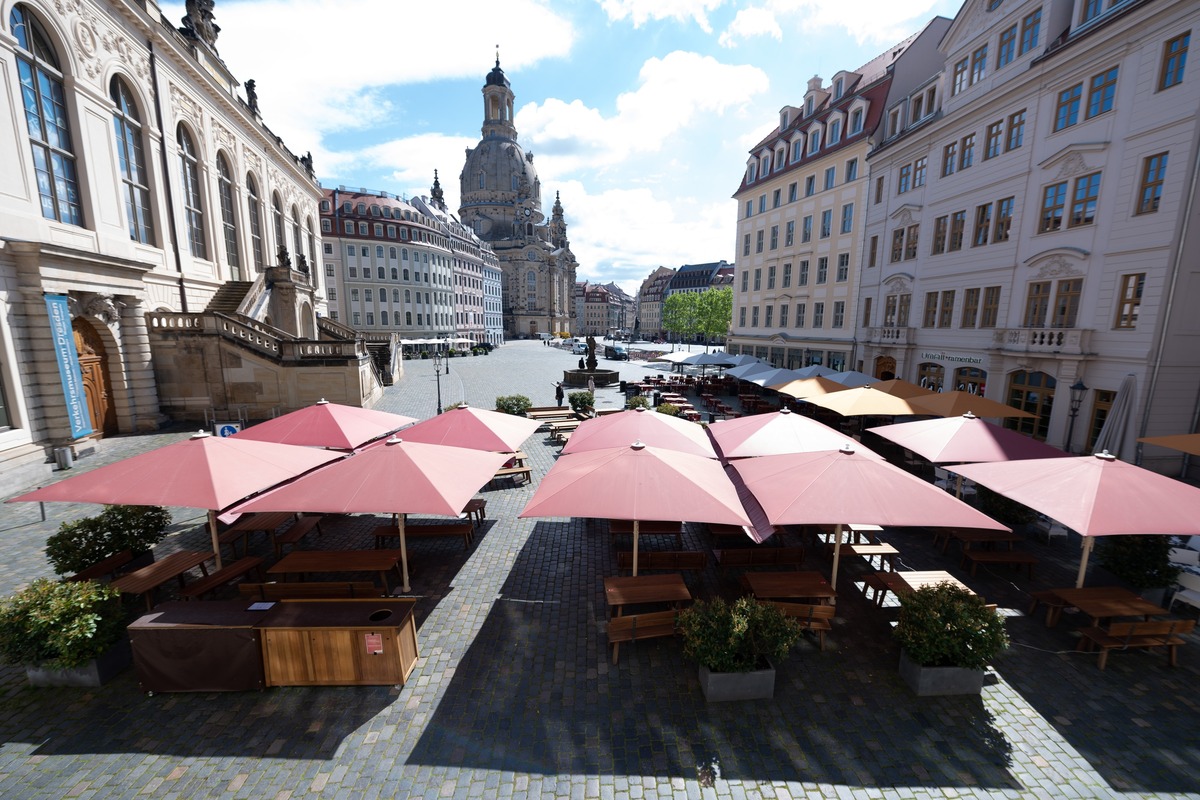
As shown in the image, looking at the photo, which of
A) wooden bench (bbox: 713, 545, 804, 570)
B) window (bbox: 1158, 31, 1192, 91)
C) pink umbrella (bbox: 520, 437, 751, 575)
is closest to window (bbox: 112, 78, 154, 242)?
pink umbrella (bbox: 520, 437, 751, 575)

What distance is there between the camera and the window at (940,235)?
906 inches

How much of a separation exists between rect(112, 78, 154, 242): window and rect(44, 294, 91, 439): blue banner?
22.7 feet

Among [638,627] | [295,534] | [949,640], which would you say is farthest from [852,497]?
[295,534]

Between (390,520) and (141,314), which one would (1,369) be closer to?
(141,314)

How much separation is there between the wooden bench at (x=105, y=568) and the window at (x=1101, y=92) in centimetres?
2895

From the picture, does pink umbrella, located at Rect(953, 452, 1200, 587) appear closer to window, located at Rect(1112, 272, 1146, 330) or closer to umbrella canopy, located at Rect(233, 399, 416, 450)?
umbrella canopy, located at Rect(233, 399, 416, 450)

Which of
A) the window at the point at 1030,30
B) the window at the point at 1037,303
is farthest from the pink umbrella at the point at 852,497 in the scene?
the window at the point at 1030,30

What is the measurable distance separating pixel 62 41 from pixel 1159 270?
3526cm

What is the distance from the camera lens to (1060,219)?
17656 millimetres

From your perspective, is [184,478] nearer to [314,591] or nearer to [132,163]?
[314,591]

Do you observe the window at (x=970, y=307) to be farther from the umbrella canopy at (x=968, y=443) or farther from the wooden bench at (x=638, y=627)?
the wooden bench at (x=638, y=627)

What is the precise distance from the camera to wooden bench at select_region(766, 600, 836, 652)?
6922 mm

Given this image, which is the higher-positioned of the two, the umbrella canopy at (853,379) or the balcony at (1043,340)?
the balcony at (1043,340)

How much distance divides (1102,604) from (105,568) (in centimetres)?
1559
